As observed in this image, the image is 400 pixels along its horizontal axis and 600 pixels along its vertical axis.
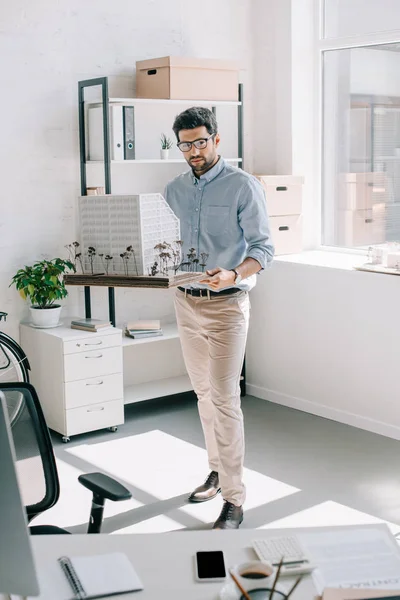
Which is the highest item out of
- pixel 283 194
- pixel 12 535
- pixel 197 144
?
pixel 197 144

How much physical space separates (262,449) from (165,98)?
6.82ft

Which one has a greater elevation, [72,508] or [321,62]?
[321,62]

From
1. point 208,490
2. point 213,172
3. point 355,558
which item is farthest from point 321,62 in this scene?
point 355,558

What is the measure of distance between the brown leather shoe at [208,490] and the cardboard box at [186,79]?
2.24m

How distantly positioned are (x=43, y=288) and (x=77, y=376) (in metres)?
0.52

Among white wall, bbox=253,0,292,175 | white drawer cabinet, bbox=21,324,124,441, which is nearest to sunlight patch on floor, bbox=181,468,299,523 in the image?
white drawer cabinet, bbox=21,324,124,441

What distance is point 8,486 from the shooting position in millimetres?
1321

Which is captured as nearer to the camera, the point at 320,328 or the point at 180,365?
the point at 320,328

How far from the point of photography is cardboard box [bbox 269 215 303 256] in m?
5.22

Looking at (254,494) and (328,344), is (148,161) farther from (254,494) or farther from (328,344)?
(254,494)

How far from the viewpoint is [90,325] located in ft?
15.1

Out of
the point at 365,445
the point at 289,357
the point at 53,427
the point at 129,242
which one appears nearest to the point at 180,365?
the point at 289,357

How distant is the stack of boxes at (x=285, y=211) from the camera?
204 inches

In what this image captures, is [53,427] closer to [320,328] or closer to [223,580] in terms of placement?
[320,328]
